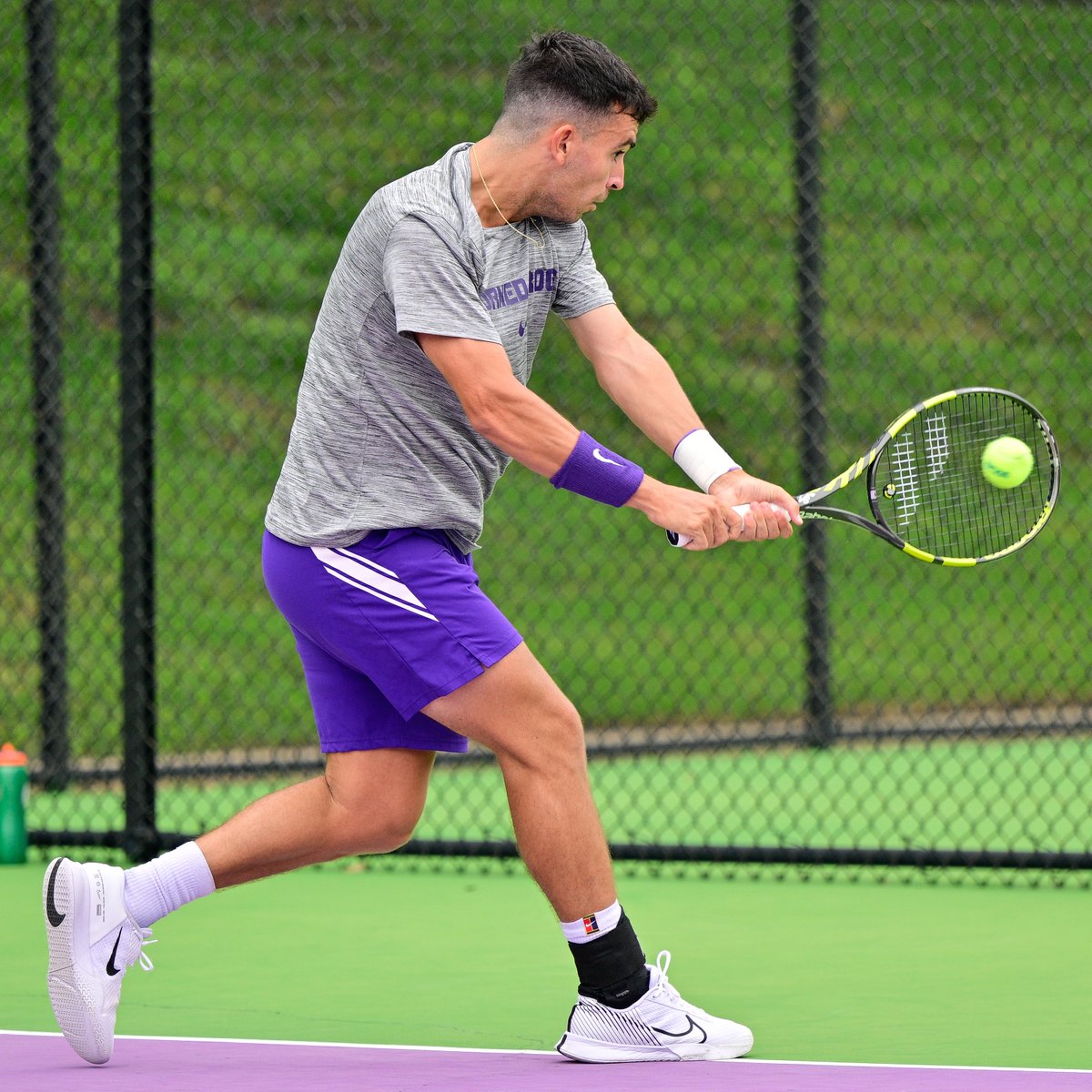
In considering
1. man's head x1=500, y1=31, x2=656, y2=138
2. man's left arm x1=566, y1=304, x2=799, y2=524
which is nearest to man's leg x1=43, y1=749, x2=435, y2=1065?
man's left arm x1=566, y1=304, x2=799, y2=524

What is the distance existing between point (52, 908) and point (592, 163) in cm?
158

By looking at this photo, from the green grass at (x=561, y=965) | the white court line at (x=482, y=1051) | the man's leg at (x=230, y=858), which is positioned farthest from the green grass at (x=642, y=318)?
the man's leg at (x=230, y=858)

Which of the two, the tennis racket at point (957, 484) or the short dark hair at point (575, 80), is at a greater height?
the short dark hair at point (575, 80)

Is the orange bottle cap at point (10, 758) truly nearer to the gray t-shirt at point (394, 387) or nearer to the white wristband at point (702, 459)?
the gray t-shirt at point (394, 387)

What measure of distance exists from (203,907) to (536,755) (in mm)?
2019

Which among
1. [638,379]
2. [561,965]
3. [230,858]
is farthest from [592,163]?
[561,965]

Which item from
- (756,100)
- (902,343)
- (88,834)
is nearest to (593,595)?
(902,343)

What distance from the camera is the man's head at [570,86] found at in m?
3.41

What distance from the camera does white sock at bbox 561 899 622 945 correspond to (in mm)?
3416

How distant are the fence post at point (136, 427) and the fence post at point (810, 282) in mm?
2301

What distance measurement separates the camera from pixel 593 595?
10312 millimetres

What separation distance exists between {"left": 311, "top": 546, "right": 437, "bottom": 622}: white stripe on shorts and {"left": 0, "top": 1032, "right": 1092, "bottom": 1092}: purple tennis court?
761 millimetres

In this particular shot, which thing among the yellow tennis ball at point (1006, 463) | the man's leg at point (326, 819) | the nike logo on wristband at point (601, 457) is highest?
the nike logo on wristband at point (601, 457)

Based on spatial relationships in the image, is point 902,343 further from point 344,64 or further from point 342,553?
point 342,553
